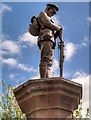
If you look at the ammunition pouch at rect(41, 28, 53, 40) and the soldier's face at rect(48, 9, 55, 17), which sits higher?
the soldier's face at rect(48, 9, 55, 17)

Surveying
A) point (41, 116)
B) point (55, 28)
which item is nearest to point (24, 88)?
point (41, 116)

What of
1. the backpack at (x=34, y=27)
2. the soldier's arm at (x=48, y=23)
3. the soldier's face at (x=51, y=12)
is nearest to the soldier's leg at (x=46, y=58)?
the soldier's arm at (x=48, y=23)

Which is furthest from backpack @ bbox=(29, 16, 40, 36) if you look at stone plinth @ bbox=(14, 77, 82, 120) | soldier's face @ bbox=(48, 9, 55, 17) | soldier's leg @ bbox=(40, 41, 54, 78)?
stone plinth @ bbox=(14, 77, 82, 120)

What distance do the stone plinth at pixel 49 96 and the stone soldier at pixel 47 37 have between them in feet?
2.01

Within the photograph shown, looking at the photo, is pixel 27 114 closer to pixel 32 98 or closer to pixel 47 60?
pixel 32 98

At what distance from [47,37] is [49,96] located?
5.73 feet

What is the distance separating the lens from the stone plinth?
288 inches

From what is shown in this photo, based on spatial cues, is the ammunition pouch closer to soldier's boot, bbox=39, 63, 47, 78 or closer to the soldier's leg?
the soldier's leg

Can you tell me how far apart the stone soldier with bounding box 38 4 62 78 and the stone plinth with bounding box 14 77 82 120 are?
0.61 m

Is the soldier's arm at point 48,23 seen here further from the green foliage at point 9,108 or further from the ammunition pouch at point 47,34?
the green foliage at point 9,108

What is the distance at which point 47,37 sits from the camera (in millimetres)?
8344

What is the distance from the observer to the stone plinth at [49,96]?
7.30m

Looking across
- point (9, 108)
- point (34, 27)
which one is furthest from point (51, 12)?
point (9, 108)

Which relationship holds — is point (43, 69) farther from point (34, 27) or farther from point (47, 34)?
point (34, 27)
